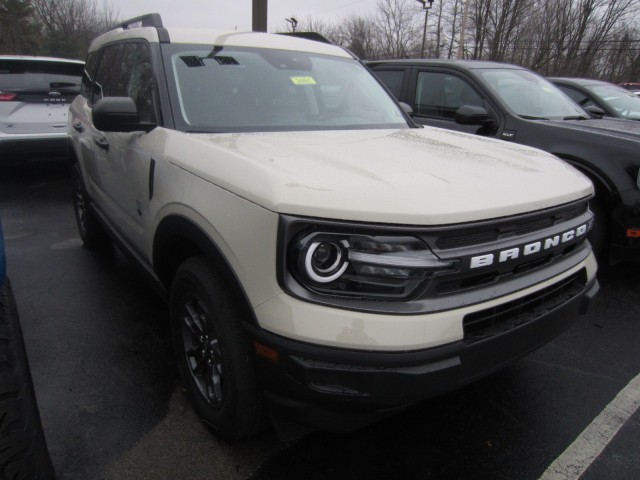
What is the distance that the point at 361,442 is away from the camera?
218 cm

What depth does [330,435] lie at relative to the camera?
2.23 metres

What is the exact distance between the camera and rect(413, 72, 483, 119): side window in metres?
4.84

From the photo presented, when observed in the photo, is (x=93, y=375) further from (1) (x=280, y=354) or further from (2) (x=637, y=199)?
(2) (x=637, y=199)

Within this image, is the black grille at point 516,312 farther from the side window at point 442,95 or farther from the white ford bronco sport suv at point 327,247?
the side window at point 442,95

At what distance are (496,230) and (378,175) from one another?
48 cm

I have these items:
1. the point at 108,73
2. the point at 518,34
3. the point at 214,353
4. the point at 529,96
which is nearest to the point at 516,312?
the point at 214,353

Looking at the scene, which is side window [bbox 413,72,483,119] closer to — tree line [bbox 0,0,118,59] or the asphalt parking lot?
the asphalt parking lot

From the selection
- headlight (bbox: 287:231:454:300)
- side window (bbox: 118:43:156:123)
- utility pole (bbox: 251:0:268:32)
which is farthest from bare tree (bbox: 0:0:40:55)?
headlight (bbox: 287:231:454:300)

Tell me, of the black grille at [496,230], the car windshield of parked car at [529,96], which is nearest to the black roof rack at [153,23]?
the black grille at [496,230]

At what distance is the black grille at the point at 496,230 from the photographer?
1.61 metres

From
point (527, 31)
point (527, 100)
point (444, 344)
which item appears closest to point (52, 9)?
point (527, 31)

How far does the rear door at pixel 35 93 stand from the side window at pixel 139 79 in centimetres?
385

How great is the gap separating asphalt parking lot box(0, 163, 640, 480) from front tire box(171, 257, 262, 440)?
0.66 feet

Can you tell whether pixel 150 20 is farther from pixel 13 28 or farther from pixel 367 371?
pixel 13 28
